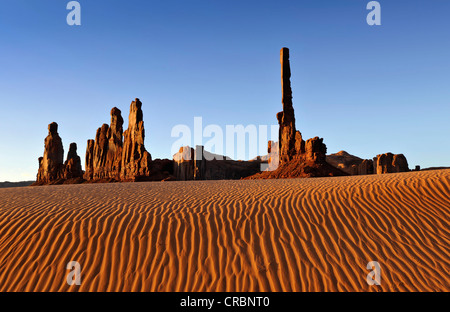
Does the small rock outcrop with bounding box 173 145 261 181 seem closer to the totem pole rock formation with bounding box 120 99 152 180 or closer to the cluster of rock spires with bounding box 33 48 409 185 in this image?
the cluster of rock spires with bounding box 33 48 409 185

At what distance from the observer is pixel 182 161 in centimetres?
4712

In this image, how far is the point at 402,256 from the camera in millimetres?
5891

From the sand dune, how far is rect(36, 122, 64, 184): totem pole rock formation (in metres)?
48.9

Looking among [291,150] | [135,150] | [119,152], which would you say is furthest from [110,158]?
[291,150]

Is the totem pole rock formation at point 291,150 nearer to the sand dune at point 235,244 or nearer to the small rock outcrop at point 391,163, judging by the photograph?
the small rock outcrop at point 391,163

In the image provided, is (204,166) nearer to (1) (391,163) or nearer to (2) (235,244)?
(1) (391,163)

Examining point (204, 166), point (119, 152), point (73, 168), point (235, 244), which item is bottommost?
point (235, 244)

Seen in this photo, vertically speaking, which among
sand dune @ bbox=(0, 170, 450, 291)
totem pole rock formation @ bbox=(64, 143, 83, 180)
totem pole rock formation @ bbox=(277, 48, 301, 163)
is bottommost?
sand dune @ bbox=(0, 170, 450, 291)

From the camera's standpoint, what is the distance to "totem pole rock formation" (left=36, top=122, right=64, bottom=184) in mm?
52469

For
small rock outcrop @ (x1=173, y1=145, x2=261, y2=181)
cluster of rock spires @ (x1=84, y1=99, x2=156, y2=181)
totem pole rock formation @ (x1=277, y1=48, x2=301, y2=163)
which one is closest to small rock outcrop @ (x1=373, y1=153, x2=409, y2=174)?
totem pole rock formation @ (x1=277, y1=48, x2=301, y2=163)

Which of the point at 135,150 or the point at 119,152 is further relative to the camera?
the point at 119,152

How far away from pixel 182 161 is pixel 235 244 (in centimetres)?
4143

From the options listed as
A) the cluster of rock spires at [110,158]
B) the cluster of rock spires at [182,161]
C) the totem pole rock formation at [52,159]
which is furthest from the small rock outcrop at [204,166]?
the totem pole rock formation at [52,159]
